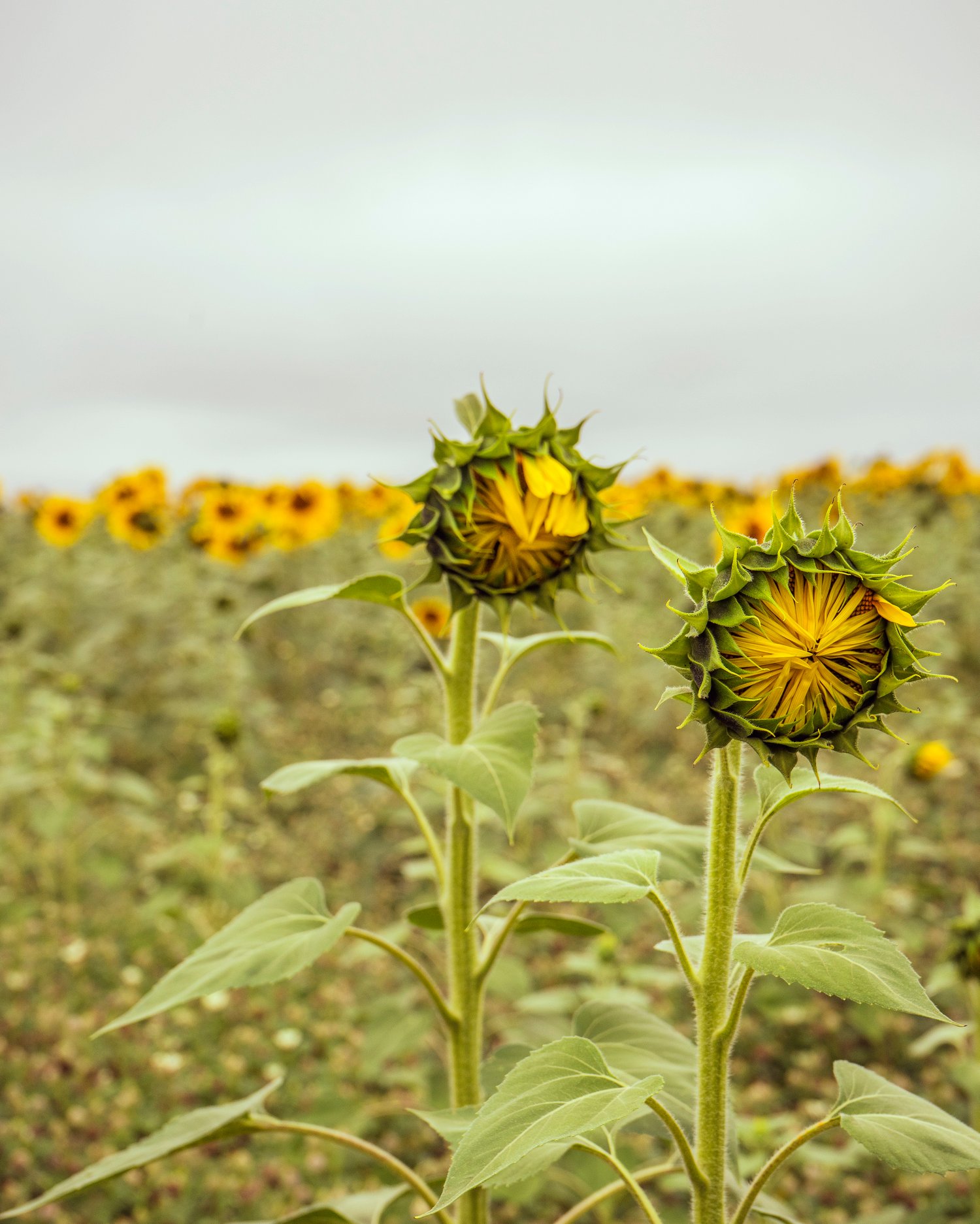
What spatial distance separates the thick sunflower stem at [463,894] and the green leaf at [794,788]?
0.30 metres

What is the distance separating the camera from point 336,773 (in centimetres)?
95

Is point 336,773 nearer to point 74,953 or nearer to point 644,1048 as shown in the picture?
point 644,1048

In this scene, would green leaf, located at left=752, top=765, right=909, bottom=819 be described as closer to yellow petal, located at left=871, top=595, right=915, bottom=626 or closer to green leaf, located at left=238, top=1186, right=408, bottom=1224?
yellow petal, located at left=871, top=595, right=915, bottom=626

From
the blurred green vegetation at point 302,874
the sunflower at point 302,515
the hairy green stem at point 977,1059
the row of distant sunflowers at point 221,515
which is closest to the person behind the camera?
Result: the hairy green stem at point 977,1059

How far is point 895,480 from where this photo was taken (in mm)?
7980

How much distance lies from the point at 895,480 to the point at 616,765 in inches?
223

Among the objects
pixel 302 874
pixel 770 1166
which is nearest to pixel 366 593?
pixel 770 1166

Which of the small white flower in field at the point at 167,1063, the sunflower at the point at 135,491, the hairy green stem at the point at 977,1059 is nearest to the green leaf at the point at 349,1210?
the hairy green stem at the point at 977,1059

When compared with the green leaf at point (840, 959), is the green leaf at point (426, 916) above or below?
below

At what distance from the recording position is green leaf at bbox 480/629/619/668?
3.21 feet

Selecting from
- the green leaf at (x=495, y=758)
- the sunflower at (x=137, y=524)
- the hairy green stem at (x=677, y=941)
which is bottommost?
the hairy green stem at (x=677, y=941)

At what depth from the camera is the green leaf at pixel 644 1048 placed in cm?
81

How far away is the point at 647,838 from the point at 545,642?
0.76 feet

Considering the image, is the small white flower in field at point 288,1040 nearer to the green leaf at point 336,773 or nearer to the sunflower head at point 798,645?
the green leaf at point 336,773
